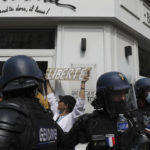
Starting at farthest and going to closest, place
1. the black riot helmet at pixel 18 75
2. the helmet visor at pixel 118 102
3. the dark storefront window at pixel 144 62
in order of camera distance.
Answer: the dark storefront window at pixel 144 62
the helmet visor at pixel 118 102
the black riot helmet at pixel 18 75

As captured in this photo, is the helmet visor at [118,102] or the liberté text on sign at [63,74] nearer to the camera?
the helmet visor at [118,102]

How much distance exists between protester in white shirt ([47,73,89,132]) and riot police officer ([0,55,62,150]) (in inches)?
67.9

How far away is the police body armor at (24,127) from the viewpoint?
3.16 feet

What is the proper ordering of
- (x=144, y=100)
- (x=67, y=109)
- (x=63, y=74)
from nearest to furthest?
(x=144, y=100)
(x=67, y=109)
(x=63, y=74)

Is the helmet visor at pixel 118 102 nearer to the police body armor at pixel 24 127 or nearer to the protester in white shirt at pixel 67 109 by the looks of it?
the police body armor at pixel 24 127

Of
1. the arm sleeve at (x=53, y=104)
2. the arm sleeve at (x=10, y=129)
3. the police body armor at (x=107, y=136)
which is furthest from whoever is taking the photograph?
the arm sleeve at (x=53, y=104)

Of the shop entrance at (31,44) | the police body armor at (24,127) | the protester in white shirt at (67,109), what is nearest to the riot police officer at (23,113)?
the police body armor at (24,127)

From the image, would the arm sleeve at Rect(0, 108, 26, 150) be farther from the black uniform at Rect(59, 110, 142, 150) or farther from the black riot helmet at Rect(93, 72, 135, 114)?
the black riot helmet at Rect(93, 72, 135, 114)

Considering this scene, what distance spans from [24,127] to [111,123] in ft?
3.63

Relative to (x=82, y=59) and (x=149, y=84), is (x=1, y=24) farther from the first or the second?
(x=149, y=84)

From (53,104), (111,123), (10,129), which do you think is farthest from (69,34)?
(10,129)

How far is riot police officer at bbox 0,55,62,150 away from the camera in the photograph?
0.98 m

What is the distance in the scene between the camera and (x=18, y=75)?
1.29m

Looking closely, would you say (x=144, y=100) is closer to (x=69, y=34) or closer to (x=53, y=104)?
(x=53, y=104)
